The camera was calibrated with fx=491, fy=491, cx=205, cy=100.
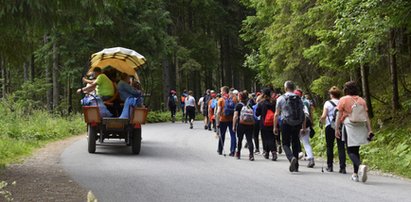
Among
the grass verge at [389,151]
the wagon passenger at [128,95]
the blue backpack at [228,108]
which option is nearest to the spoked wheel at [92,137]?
the wagon passenger at [128,95]

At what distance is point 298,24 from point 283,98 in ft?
25.0

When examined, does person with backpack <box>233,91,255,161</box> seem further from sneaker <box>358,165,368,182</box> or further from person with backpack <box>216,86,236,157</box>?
sneaker <box>358,165,368,182</box>

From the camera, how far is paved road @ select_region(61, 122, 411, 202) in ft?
26.8

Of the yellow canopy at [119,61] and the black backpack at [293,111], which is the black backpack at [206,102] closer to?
the yellow canopy at [119,61]

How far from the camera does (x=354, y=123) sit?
999 centimetres

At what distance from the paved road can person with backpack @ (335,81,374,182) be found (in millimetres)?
534

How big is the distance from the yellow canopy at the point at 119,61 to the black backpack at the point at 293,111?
5886 mm

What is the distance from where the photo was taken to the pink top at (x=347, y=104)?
9.97m

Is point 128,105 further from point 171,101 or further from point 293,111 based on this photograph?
point 171,101

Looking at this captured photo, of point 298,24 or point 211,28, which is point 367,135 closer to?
point 298,24

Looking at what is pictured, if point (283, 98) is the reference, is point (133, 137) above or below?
below

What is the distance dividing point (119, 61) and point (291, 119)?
23.6 ft

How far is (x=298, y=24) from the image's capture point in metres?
18.1

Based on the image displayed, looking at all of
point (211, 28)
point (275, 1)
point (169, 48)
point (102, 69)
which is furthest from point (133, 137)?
point (211, 28)
